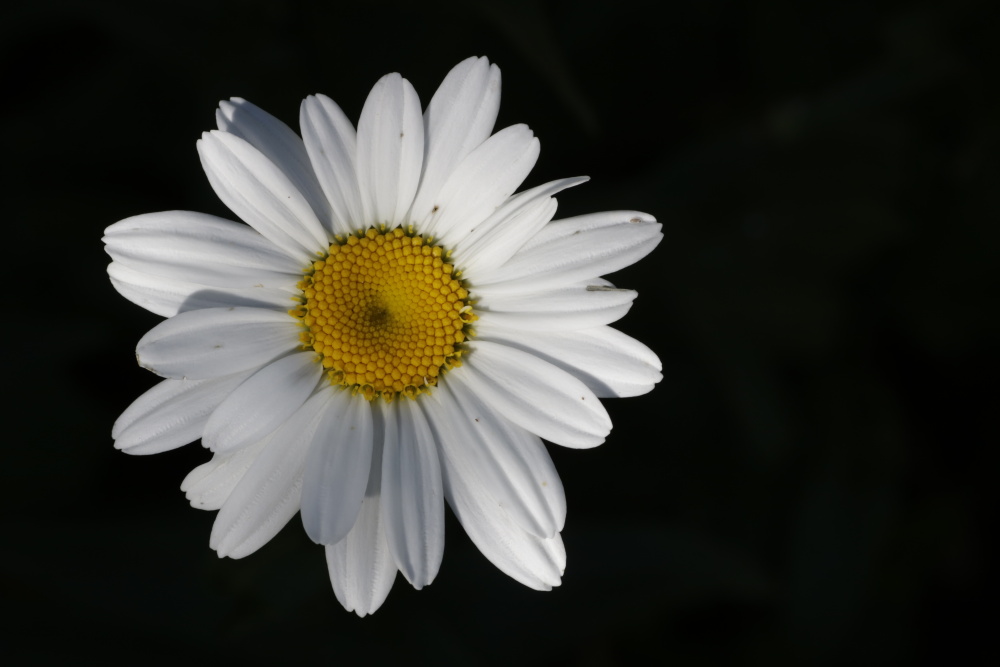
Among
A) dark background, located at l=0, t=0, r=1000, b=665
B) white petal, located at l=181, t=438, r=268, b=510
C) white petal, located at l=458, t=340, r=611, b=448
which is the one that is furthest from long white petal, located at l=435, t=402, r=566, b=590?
dark background, located at l=0, t=0, r=1000, b=665

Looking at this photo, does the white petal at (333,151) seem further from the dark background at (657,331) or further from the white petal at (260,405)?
the dark background at (657,331)

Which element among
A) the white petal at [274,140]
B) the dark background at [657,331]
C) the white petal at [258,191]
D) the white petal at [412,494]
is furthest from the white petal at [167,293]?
the dark background at [657,331]

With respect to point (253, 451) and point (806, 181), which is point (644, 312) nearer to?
point (806, 181)

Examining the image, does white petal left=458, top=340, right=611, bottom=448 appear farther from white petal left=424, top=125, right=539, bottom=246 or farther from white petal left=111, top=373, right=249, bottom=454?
→ white petal left=111, top=373, right=249, bottom=454

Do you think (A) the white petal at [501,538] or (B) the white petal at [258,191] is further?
(A) the white petal at [501,538]

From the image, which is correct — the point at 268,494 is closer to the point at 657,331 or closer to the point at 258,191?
the point at 258,191

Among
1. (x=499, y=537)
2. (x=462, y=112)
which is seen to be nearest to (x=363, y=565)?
(x=499, y=537)
